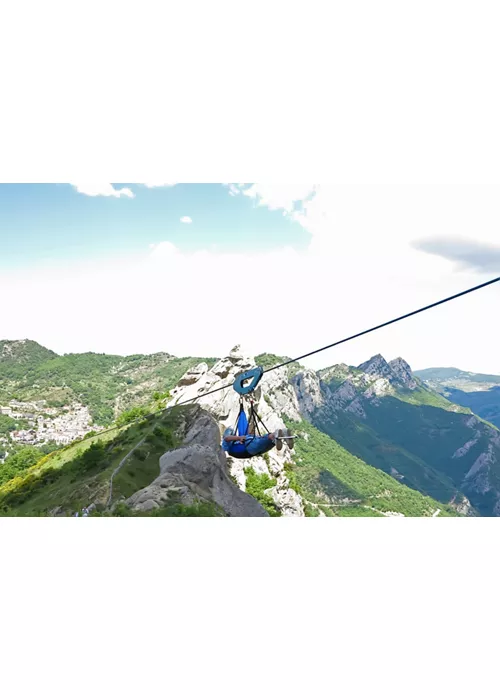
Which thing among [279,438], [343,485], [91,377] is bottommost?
[91,377]

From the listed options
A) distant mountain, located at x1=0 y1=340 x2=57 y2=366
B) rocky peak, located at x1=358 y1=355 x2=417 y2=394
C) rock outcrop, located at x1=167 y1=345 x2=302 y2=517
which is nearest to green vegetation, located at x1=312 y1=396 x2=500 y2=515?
rocky peak, located at x1=358 y1=355 x2=417 y2=394

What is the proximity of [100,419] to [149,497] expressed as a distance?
5357 centimetres

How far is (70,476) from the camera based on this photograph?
27328mm

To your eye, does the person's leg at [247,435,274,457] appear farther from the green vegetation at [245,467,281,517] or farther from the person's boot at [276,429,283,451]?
the green vegetation at [245,467,281,517]

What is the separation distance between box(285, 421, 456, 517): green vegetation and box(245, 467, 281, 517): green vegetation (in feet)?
40.2

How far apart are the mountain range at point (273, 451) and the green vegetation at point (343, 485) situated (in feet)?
0.66

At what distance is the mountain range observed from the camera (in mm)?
21891

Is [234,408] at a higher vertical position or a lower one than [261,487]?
higher

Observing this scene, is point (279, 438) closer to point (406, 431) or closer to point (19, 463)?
point (19, 463)

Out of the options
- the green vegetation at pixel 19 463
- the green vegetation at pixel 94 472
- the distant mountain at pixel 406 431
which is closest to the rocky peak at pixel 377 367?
the distant mountain at pixel 406 431

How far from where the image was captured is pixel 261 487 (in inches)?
1383

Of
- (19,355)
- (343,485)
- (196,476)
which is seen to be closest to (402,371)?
(343,485)

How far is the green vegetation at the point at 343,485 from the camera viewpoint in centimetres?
5178

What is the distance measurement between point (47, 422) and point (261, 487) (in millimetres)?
41397
